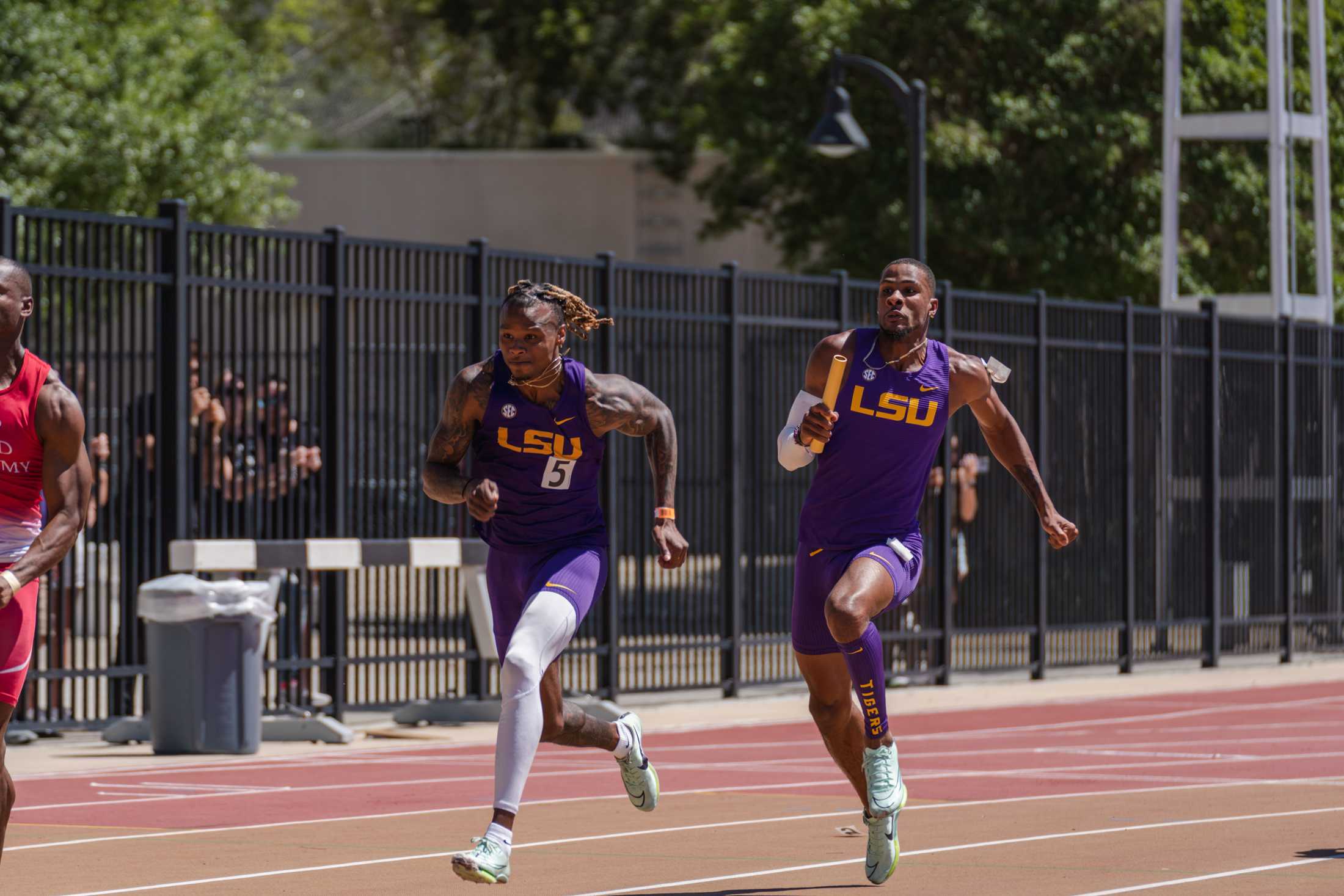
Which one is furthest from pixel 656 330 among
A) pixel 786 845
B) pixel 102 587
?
pixel 786 845

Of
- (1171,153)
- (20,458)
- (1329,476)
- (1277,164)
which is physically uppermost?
(1171,153)

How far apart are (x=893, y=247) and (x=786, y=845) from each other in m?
22.4

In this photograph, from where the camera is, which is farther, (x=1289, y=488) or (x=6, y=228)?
(x=1289, y=488)

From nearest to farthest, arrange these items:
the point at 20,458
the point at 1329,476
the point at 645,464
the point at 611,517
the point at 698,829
Answer: 1. the point at 20,458
2. the point at 698,829
3. the point at 611,517
4. the point at 645,464
5. the point at 1329,476

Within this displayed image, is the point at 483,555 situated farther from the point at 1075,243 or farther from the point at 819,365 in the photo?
Result: the point at 1075,243

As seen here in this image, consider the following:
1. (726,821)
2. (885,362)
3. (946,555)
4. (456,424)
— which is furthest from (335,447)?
(885,362)

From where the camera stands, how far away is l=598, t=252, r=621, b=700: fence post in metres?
16.4

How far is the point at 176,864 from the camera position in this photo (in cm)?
844

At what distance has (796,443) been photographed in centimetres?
843

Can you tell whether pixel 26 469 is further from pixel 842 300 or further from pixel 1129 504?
pixel 1129 504

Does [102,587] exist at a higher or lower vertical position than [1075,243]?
lower

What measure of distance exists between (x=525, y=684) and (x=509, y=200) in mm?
35017

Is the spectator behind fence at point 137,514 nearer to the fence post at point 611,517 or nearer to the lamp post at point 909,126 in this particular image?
the fence post at point 611,517

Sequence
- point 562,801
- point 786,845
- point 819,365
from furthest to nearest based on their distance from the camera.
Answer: point 562,801 < point 786,845 < point 819,365
